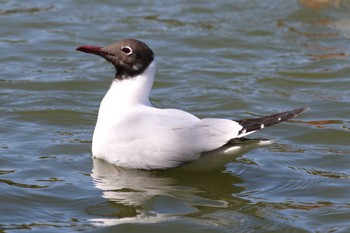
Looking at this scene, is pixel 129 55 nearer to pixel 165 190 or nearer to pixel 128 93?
pixel 128 93

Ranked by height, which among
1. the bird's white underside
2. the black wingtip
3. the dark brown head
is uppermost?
the dark brown head

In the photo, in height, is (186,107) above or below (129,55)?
below

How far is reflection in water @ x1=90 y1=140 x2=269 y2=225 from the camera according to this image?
19.8 ft

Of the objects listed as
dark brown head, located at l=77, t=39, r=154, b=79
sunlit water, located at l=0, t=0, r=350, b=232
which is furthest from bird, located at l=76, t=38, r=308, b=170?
sunlit water, located at l=0, t=0, r=350, b=232

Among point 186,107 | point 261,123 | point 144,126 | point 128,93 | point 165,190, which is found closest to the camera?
point 261,123

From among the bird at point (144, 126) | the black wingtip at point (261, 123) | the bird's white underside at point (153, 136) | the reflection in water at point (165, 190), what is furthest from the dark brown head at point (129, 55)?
the black wingtip at point (261, 123)

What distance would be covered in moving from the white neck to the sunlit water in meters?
0.45

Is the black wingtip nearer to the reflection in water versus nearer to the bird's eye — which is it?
the reflection in water

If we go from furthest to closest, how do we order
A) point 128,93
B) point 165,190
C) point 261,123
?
point 128,93 < point 165,190 < point 261,123

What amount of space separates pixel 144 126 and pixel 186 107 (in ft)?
6.65

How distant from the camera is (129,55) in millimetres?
7102

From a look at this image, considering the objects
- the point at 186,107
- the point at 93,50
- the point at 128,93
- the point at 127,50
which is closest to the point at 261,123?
the point at 128,93

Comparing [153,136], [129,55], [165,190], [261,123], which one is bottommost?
[165,190]

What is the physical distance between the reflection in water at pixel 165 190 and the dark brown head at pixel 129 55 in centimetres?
74
